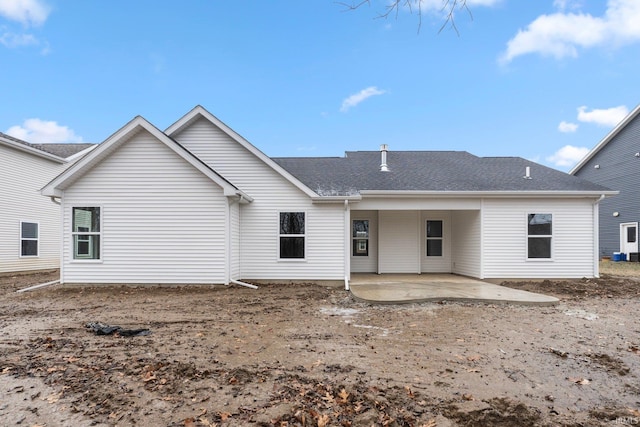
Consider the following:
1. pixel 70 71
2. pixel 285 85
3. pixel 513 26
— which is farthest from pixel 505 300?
pixel 70 71

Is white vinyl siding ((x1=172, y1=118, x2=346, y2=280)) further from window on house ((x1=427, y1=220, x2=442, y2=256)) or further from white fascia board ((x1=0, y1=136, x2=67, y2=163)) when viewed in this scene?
white fascia board ((x1=0, y1=136, x2=67, y2=163))

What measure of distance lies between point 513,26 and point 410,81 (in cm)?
605

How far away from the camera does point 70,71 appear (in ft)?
55.3

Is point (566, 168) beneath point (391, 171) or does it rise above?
above

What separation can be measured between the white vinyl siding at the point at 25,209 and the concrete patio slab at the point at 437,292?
12583 mm

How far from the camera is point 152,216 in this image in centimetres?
1006

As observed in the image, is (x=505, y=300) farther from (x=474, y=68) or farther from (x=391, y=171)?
(x=474, y=68)

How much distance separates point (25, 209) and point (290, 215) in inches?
458

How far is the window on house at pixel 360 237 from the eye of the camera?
13.8m

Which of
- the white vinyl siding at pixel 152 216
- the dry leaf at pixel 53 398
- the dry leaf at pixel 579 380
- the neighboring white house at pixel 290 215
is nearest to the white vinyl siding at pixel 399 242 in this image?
the neighboring white house at pixel 290 215

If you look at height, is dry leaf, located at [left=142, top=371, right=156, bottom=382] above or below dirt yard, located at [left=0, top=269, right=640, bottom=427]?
above

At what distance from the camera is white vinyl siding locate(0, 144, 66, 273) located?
45.2ft

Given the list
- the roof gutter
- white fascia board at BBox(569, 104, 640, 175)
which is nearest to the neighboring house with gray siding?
white fascia board at BBox(569, 104, 640, 175)

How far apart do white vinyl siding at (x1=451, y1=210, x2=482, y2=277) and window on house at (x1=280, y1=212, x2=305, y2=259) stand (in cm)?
576
